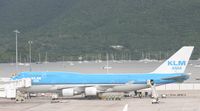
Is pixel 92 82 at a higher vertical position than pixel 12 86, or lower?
higher

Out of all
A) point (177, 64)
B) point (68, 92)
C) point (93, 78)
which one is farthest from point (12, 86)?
point (177, 64)

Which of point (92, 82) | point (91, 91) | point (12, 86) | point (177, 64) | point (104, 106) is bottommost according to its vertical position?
point (104, 106)

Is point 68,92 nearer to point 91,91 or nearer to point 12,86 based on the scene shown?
point 91,91

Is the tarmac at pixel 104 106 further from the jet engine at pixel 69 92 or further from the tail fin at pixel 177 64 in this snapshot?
the tail fin at pixel 177 64

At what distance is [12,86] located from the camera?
2985 inches

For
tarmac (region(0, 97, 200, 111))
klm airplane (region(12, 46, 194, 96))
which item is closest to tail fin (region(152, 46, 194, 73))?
klm airplane (region(12, 46, 194, 96))

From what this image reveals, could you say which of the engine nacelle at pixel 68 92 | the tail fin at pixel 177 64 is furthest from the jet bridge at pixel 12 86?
the tail fin at pixel 177 64

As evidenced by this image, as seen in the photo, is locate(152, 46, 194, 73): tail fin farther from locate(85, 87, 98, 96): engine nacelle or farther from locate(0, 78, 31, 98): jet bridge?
locate(0, 78, 31, 98): jet bridge

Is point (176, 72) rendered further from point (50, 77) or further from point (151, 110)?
point (151, 110)

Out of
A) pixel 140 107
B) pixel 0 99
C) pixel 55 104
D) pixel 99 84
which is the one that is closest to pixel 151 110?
pixel 140 107

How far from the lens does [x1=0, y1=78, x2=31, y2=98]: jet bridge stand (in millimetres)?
74312

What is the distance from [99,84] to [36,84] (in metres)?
7.93

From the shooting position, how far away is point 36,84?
81.1m

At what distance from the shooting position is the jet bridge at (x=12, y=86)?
74.3 meters
